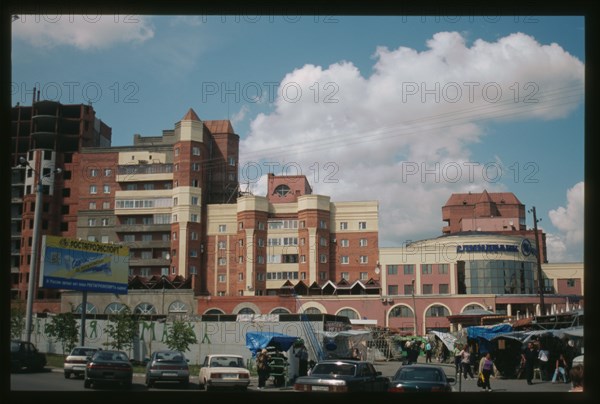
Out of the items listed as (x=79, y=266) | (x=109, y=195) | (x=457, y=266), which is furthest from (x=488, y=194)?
(x=79, y=266)

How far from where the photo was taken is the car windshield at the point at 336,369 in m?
16.6

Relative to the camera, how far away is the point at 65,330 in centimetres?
4022

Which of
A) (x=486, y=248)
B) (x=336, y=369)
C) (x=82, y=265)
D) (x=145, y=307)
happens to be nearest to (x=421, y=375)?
(x=336, y=369)

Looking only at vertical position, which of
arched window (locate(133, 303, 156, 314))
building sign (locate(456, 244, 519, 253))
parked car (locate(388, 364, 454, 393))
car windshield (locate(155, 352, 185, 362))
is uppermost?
building sign (locate(456, 244, 519, 253))

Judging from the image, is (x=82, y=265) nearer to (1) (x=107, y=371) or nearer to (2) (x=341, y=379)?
(1) (x=107, y=371)

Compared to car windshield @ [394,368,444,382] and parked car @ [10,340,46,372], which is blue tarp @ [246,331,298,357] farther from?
car windshield @ [394,368,444,382]

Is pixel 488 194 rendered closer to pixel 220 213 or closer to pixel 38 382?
pixel 220 213

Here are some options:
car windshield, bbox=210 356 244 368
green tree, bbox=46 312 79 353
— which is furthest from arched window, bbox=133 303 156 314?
car windshield, bbox=210 356 244 368

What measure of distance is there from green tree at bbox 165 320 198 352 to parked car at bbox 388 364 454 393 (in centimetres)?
2103

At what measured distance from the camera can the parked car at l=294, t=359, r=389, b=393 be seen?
15.4 metres

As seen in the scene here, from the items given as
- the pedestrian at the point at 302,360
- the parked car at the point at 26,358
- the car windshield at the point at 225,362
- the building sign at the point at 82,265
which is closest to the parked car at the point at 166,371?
the car windshield at the point at 225,362

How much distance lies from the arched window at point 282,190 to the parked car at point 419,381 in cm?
7084

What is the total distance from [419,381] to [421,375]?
33 cm

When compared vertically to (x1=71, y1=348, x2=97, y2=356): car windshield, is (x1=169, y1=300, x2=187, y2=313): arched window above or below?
above
